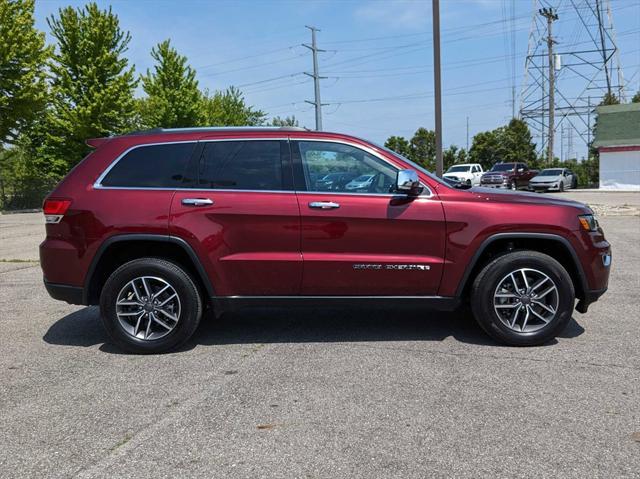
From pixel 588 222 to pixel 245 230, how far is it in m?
2.96

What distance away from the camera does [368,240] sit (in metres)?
4.74

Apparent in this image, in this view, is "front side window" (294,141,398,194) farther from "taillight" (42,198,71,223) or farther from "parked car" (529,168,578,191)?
"parked car" (529,168,578,191)

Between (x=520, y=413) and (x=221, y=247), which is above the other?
(x=221, y=247)

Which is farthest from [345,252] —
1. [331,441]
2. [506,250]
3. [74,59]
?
[74,59]

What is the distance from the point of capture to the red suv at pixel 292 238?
15.5 feet

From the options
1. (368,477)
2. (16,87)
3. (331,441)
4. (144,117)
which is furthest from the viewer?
(144,117)

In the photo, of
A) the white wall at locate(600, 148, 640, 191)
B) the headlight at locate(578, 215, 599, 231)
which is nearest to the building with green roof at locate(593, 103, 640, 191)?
the white wall at locate(600, 148, 640, 191)

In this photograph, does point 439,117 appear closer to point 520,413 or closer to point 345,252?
point 345,252

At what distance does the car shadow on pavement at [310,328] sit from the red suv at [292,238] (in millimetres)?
470

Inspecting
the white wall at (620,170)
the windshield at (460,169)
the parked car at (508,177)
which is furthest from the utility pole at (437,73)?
the white wall at (620,170)

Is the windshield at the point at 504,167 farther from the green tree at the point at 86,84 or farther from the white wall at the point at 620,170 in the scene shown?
the green tree at the point at 86,84

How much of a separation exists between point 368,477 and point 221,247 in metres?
2.44

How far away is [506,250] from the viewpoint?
16.4ft

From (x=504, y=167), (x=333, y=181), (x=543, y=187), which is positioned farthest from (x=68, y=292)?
(x=543, y=187)
